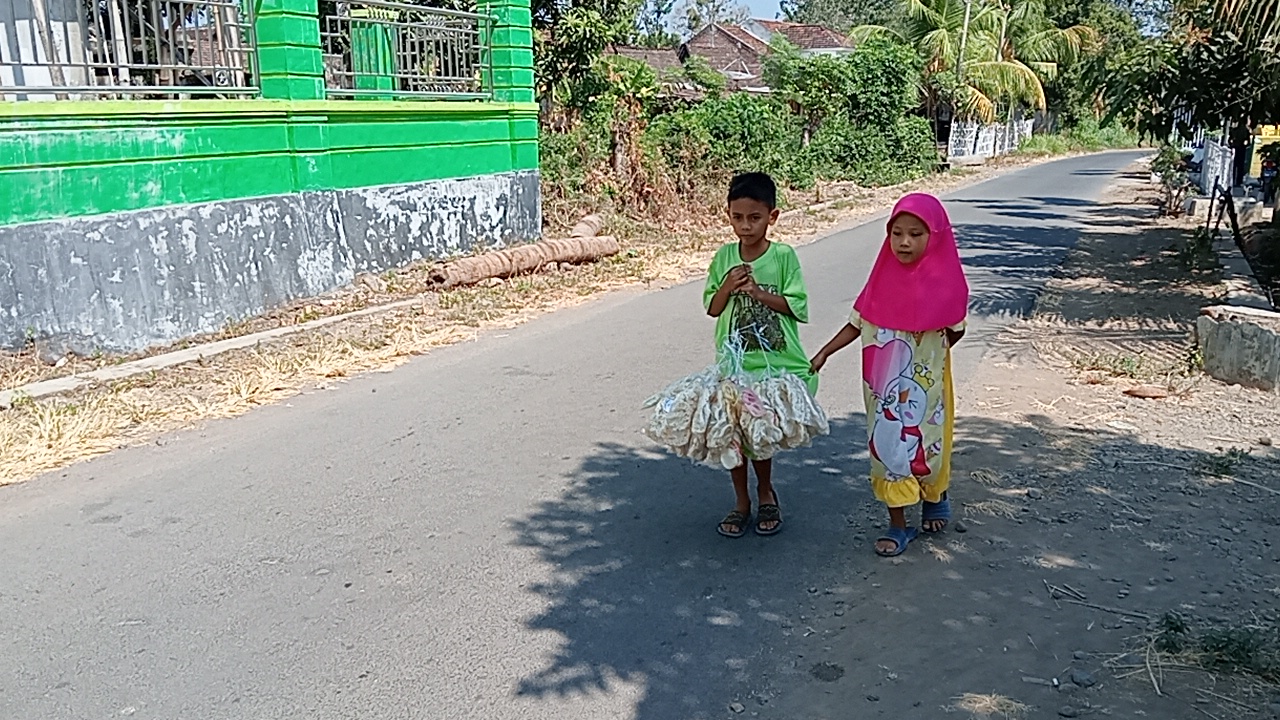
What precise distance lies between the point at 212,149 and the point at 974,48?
102 ft

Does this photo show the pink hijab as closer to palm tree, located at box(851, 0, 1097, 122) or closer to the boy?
the boy

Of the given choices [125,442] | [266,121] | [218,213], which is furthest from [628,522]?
[266,121]

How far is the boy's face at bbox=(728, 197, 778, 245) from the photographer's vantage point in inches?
150

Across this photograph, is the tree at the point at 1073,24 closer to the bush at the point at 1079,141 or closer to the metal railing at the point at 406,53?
the bush at the point at 1079,141

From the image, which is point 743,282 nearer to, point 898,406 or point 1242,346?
point 898,406

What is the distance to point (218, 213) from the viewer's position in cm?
840

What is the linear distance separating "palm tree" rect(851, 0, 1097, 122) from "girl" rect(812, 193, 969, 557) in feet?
97.4

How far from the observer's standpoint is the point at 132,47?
8.05m

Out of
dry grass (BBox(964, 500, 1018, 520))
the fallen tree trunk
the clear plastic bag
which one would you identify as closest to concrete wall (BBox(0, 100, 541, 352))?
the fallen tree trunk

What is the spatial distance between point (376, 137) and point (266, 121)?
4.94 feet

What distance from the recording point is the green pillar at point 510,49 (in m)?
12.3

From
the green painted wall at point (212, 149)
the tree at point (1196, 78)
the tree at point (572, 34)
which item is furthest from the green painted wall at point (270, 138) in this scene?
→ the tree at point (1196, 78)

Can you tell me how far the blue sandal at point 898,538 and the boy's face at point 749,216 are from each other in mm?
1282

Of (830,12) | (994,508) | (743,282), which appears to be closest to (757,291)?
(743,282)
